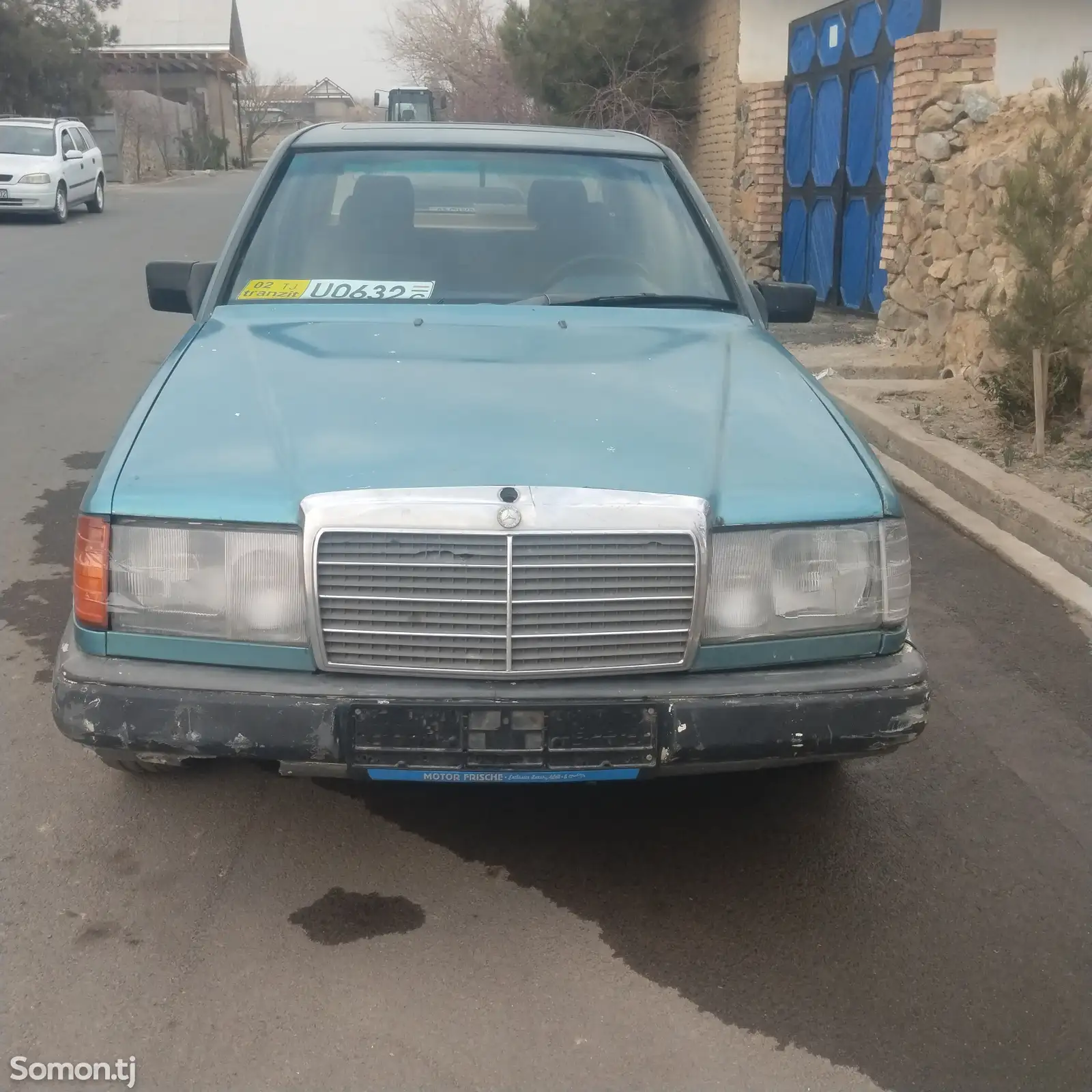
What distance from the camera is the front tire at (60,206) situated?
20875 mm

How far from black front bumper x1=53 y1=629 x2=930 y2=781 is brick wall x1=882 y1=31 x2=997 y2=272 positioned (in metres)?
8.00

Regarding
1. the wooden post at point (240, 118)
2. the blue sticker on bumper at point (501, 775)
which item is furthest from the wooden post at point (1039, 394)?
the wooden post at point (240, 118)

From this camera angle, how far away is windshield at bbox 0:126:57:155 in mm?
21344

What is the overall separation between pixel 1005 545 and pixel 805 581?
326cm

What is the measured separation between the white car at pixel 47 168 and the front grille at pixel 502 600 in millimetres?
20449

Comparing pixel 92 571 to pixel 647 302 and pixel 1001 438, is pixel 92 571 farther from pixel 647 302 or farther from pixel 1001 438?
pixel 1001 438

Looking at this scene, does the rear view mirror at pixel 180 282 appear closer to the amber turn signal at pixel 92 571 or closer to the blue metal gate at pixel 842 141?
the amber turn signal at pixel 92 571

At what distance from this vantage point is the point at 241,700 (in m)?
2.54

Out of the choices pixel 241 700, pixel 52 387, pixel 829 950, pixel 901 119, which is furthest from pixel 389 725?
pixel 901 119

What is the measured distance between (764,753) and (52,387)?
7084 mm

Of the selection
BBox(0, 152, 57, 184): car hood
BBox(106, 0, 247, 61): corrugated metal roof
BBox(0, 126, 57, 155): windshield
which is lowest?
BBox(0, 152, 57, 184): car hood

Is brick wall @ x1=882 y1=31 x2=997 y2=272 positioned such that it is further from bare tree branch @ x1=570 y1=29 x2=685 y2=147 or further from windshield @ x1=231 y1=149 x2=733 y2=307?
bare tree branch @ x1=570 y1=29 x2=685 y2=147

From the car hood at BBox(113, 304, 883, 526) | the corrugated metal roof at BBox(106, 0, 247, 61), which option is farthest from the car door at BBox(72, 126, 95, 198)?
the corrugated metal roof at BBox(106, 0, 247, 61)

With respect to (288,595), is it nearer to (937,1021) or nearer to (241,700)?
(241,700)
